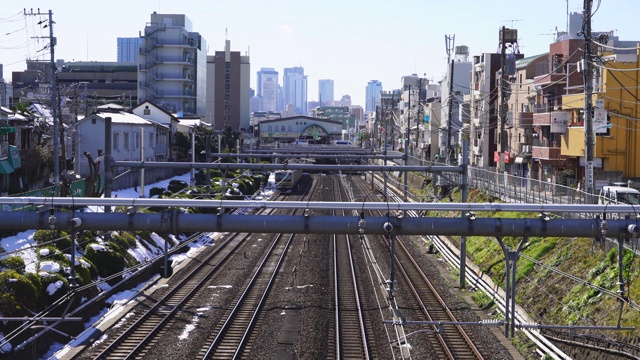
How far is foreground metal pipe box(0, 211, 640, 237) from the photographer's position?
34.2ft

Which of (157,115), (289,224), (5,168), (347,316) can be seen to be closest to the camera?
(289,224)

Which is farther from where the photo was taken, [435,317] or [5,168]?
[5,168]

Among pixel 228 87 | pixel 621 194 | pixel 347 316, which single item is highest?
pixel 228 87

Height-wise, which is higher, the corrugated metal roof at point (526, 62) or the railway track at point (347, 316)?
the corrugated metal roof at point (526, 62)

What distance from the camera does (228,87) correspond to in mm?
99438

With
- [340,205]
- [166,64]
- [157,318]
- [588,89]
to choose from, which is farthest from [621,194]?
[166,64]

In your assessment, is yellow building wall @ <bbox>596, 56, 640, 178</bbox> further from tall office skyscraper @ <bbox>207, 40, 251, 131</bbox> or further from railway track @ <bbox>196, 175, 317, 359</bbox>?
tall office skyscraper @ <bbox>207, 40, 251, 131</bbox>

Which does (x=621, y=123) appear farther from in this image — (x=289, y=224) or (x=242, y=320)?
(x=289, y=224)

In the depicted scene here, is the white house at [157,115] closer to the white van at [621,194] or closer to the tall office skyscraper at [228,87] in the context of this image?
the white van at [621,194]

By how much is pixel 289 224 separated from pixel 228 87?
297ft

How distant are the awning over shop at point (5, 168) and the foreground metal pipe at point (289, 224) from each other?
1720cm

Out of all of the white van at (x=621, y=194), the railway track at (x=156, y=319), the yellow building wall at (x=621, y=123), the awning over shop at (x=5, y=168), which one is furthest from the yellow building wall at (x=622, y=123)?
the awning over shop at (x=5, y=168)

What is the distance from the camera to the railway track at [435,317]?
13016 mm

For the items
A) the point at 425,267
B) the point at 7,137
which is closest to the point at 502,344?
the point at 425,267
